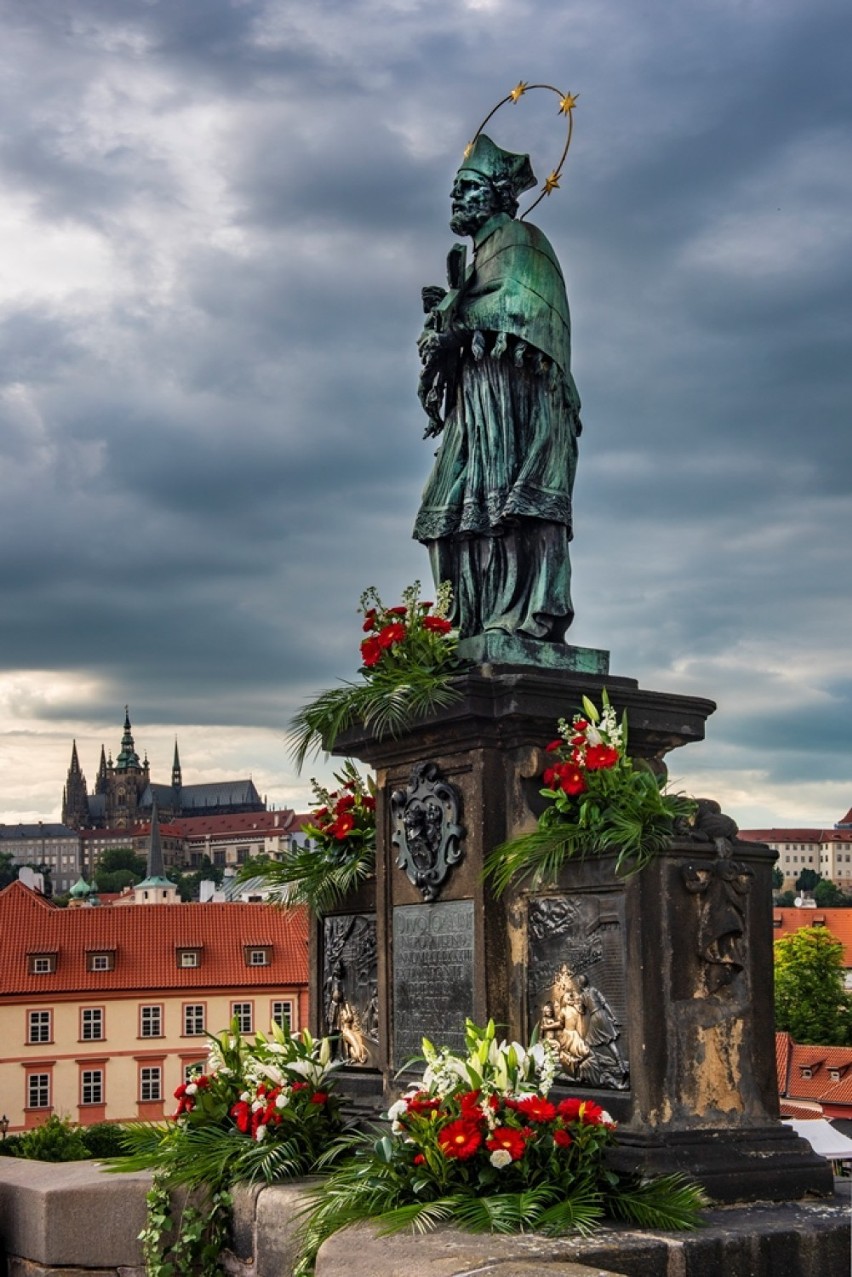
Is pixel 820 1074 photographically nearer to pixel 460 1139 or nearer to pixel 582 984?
pixel 582 984

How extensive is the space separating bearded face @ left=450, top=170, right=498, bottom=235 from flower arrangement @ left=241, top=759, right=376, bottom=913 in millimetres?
3105

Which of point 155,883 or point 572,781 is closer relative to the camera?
point 572,781

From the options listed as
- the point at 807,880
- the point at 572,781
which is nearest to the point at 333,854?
the point at 572,781

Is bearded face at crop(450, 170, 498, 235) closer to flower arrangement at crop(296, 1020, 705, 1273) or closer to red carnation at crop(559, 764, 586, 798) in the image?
red carnation at crop(559, 764, 586, 798)

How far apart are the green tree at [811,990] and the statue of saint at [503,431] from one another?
6222 cm

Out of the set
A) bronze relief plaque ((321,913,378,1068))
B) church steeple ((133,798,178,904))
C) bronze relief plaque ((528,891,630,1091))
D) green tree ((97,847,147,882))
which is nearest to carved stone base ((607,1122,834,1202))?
bronze relief plaque ((528,891,630,1091))

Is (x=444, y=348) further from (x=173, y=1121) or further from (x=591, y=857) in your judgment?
(x=173, y=1121)

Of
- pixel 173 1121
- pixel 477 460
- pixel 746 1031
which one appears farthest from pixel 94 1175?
pixel 477 460

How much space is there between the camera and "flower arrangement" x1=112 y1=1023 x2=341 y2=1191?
764 cm

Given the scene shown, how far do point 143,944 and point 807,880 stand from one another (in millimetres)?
135824

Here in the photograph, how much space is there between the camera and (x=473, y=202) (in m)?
9.23

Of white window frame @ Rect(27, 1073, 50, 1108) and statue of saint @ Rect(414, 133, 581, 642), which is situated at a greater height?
statue of saint @ Rect(414, 133, 581, 642)

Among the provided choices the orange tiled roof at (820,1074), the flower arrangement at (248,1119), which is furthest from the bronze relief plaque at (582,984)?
the orange tiled roof at (820,1074)

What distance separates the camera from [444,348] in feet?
29.8
